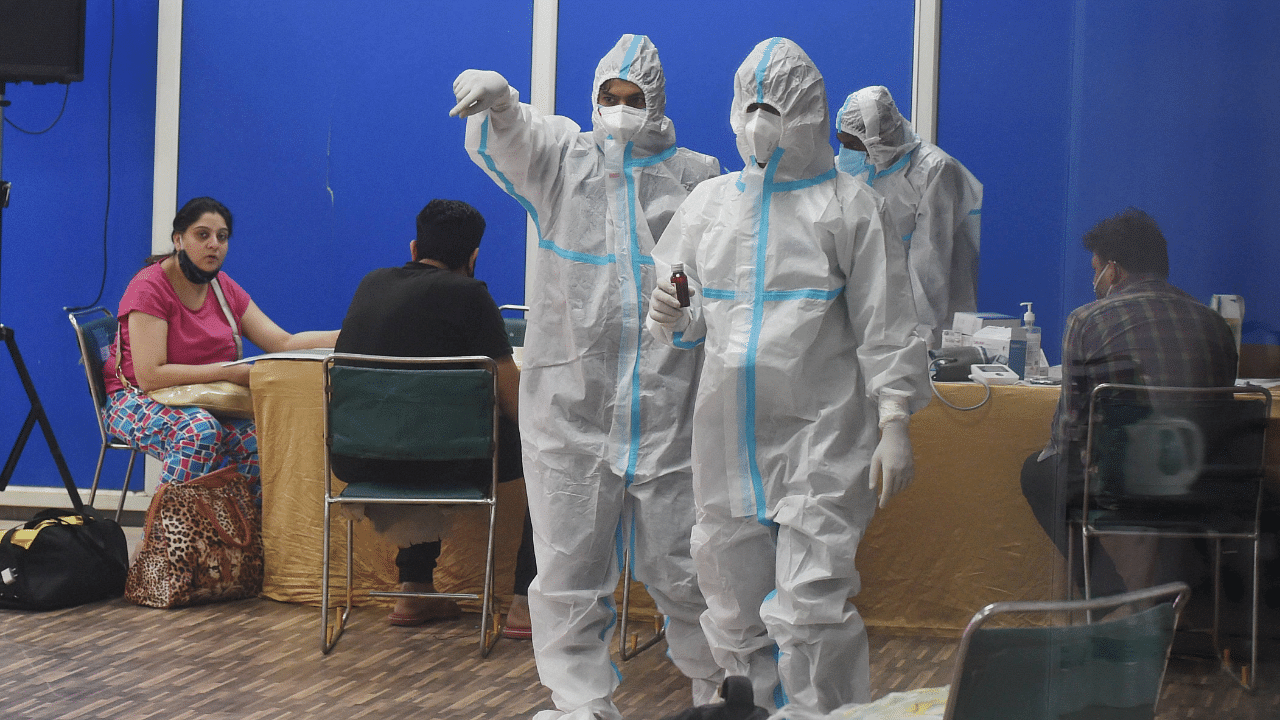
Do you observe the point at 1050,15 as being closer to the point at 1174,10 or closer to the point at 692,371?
the point at 692,371

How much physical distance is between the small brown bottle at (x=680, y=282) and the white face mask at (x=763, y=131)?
0.26m

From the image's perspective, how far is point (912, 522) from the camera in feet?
9.55

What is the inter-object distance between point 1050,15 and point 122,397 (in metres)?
3.08

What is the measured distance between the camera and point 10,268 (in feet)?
14.4

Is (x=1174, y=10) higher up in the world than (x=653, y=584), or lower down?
higher up

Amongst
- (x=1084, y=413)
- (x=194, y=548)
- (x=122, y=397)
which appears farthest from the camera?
(x=122, y=397)

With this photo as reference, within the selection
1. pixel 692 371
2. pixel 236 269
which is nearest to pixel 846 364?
pixel 692 371

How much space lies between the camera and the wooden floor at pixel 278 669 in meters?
2.44

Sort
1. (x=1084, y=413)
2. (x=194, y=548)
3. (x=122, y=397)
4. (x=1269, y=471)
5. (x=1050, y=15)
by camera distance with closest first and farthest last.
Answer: (x=1269, y=471) < (x=1084, y=413) < (x=194, y=548) < (x=122, y=397) < (x=1050, y=15)

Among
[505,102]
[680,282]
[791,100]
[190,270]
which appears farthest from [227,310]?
[791,100]

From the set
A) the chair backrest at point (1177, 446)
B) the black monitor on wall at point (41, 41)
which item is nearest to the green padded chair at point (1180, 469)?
the chair backrest at point (1177, 446)

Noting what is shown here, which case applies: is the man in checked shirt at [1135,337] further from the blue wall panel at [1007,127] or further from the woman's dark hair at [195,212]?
the woman's dark hair at [195,212]

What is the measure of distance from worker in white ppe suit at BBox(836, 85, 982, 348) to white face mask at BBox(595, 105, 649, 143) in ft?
3.88

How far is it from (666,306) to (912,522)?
118 centimetres
